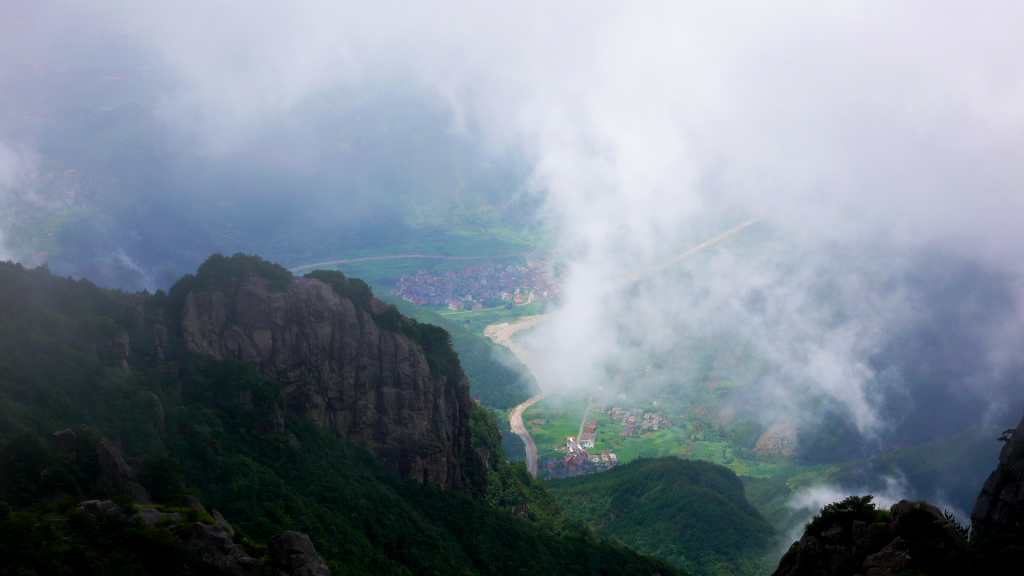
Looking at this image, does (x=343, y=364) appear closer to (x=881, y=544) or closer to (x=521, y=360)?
(x=881, y=544)

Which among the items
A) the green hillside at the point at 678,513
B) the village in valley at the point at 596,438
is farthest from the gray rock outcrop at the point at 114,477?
the village in valley at the point at 596,438

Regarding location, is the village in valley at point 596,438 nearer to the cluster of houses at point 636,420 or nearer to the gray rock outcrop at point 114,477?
the cluster of houses at point 636,420

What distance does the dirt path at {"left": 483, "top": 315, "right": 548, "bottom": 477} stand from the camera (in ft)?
417

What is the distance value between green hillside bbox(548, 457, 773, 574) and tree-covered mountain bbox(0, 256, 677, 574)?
63.9ft

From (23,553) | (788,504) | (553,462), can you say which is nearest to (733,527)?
(788,504)

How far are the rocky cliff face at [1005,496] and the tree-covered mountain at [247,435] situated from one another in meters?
30.8

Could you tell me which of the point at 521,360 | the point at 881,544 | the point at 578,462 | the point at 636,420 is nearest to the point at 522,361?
the point at 521,360

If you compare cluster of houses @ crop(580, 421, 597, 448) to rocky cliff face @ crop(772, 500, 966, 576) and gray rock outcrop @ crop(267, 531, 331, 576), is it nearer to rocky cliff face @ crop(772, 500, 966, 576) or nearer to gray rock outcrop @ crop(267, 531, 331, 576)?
rocky cliff face @ crop(772, 500, 966, 576)

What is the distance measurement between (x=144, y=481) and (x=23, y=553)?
34.1ft

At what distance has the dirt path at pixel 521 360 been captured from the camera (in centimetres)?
12700

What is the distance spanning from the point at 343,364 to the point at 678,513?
161ft

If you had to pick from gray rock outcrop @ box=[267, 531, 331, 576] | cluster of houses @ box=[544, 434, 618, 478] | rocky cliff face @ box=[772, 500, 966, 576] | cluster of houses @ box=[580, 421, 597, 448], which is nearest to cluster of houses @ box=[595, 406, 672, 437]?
cluster of houses @ box=[580, 421, 597, 448]

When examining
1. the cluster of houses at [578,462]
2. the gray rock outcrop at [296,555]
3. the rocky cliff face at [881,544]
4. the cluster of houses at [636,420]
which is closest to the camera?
the rocky cliff face at [881,544]

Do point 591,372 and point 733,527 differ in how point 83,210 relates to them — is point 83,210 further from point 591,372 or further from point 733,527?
point 733,527
